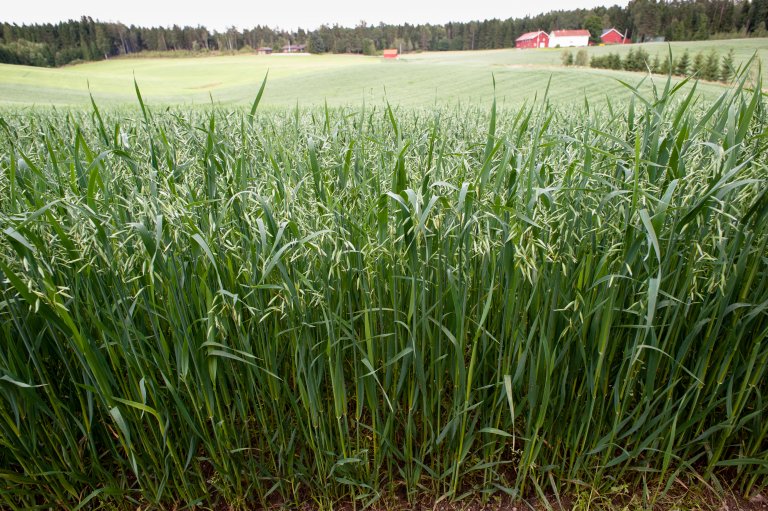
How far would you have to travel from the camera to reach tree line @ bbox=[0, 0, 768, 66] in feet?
80.6

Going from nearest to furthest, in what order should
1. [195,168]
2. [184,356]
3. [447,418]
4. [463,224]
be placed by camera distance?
1. [184,356]
2. [463,224]
3. [447,418]
4. [195,168]

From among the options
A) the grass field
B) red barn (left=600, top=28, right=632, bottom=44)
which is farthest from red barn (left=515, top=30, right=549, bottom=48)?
the grass field

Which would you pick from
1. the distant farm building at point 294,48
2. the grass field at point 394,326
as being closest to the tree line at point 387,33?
the distant farm building at point 294,48

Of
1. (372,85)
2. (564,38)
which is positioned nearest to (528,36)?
(564,38)

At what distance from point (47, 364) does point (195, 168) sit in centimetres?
105

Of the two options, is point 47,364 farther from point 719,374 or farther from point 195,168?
point 719,374

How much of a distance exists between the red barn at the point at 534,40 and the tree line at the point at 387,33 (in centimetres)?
85

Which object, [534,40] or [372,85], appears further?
[534,40]

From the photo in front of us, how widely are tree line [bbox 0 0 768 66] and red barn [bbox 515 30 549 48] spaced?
33.5 inches

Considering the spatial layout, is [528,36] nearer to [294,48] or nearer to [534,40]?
[534,40]

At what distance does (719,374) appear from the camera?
158 cm

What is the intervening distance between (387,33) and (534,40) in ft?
59.2

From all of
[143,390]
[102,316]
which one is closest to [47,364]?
[102,316]

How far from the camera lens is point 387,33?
56750 millimetres
